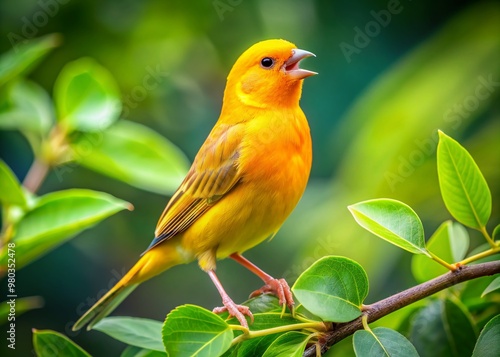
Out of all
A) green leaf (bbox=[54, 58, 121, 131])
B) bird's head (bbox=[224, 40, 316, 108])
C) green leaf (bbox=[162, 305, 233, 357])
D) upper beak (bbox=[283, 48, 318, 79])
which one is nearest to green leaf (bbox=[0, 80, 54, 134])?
green leaf (bbox=[54, 58, 121, 131])

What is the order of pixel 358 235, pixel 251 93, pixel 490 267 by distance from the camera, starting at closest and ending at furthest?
pixel 490 267 → pixel 251 93 → pixel 358 235

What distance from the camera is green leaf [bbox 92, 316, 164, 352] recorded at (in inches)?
83.7

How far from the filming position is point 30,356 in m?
4.59

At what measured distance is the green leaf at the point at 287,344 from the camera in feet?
5.97

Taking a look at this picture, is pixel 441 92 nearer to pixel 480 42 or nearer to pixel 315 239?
pixel 480 42

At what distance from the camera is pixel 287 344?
1.85 m

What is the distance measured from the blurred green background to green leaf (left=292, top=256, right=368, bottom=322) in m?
2.25

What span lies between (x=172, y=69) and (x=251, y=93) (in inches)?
85.6

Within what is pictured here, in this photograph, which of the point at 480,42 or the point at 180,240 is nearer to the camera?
the point at 180,240

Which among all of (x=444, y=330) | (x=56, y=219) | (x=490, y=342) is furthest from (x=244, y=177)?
(x=490, y=342)

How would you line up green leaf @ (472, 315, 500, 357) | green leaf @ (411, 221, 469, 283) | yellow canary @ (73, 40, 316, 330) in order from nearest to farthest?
green leaf @ (472, 315, 500, 357) → green leaf @ (411, 221, 469, 283) → yellow canary @ (73, 40, 316, 330)

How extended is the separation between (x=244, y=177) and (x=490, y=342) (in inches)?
53.6

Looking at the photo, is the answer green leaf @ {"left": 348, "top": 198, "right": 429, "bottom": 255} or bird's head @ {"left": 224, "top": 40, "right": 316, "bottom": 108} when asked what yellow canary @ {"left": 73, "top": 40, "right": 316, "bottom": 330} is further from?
green leaf @ {"left": 348, "top": 198, "right": 429, "bottom": 255}

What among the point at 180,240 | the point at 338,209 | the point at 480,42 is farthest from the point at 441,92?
the point at 180,240
